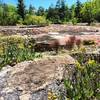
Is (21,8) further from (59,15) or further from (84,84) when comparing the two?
(84,84)

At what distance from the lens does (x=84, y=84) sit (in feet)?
23.5

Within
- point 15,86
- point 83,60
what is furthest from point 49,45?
point 15,86

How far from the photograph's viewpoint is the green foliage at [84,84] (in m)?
6.90

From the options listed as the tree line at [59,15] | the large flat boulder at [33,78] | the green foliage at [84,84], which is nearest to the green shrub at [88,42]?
the large flat boulder at [33,78]

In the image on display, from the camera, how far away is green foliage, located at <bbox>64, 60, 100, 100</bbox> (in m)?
6.90

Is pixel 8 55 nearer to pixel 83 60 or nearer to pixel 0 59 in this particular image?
pixel 0 59

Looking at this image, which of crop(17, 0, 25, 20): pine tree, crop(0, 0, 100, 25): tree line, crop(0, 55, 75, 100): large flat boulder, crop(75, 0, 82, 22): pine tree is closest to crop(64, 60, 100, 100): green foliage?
crop(0, 55, 75, 100): large flat boulder

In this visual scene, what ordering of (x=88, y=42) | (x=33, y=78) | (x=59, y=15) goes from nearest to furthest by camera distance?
(x=33, y=78), (x=88, y=42), (x=59, y=15)

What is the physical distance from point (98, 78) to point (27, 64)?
1912mm

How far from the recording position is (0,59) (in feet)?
35.4

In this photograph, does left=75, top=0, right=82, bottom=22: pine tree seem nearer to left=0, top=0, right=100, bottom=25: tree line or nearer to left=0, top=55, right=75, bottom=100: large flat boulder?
left=0, top=0, right=100, bottom=25: tree line

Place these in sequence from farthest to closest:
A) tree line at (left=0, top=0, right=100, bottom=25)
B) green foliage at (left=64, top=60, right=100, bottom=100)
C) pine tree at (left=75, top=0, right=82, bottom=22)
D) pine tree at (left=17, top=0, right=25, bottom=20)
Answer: pine tree at (left=75, top=0, right=82, bottom=22) < pine tree at (left=17, top=0, right=25, bottom=20) < tree line at (left=0, top=0, right=100, bottom=25) < green foliage at (left=64, top=60, right=100, bottom=100)

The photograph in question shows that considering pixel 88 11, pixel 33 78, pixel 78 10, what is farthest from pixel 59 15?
pixel 33 78

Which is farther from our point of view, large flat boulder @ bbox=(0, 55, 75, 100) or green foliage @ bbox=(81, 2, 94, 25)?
green foliage @ bbox=(81, 2, 94, 25)
